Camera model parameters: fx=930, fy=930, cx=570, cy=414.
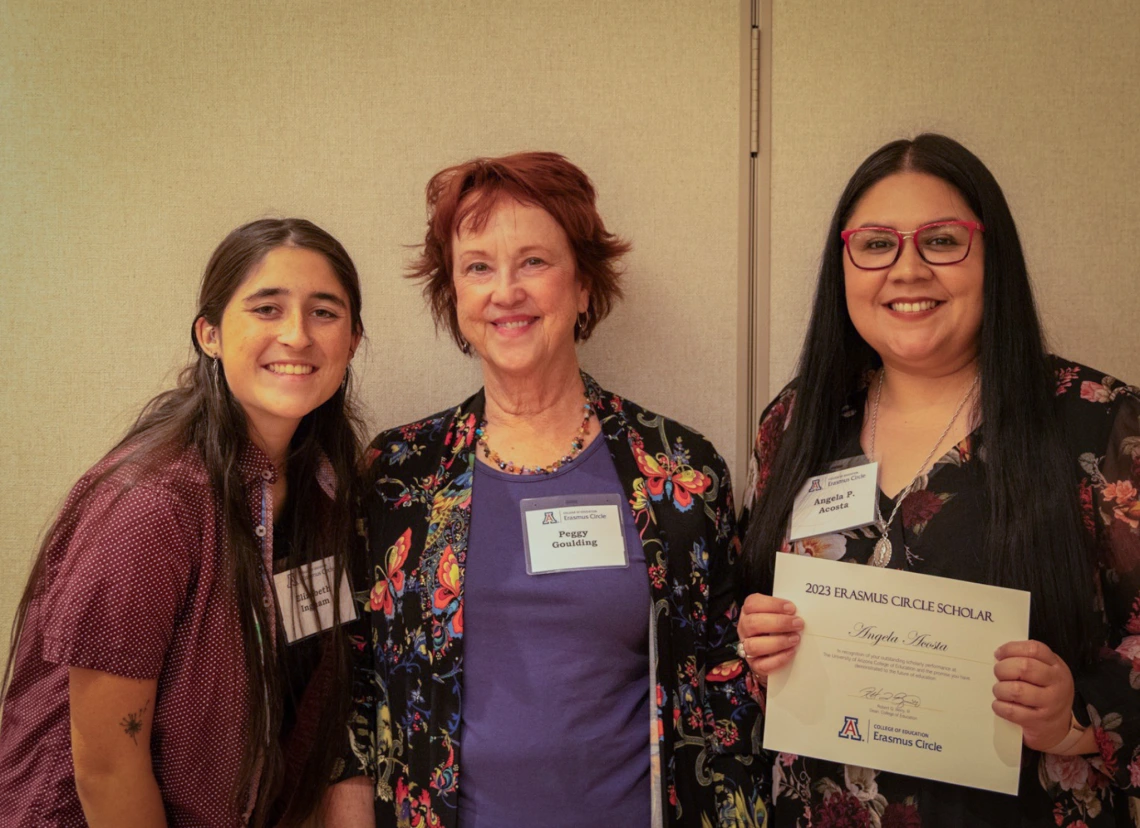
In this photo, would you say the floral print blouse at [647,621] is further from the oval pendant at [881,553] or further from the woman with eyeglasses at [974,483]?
the oval pendant at [881,553]

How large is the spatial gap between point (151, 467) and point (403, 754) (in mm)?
773

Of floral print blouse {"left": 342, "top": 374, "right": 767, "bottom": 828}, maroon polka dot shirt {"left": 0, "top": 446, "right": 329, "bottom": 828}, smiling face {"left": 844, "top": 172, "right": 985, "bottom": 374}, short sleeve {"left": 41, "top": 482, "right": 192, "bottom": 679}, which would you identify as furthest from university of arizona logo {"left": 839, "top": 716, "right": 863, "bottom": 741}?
short sleeve {"left": 41, "top": 482, "right": 192, "bottom": 679}

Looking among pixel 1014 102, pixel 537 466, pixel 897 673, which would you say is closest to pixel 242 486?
pixel 537 466

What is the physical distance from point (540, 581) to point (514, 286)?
0.61 meters

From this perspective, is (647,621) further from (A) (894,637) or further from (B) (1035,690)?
(B) (1035,690)

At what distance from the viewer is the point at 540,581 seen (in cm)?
188

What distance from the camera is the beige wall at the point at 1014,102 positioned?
7.97ft

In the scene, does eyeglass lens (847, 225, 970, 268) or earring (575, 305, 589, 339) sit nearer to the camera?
eyeglass lens (847, 225, 970, 268)

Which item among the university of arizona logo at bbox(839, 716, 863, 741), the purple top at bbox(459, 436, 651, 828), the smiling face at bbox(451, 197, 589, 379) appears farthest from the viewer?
the smiling face at bbox(451, 197, 589, 379)

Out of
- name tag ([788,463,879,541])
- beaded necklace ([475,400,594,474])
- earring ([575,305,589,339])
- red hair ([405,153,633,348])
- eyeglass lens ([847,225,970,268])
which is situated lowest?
name tag ([788,463,879,541])

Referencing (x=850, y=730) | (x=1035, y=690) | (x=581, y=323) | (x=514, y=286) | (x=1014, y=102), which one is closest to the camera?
(x=1035, y=690)

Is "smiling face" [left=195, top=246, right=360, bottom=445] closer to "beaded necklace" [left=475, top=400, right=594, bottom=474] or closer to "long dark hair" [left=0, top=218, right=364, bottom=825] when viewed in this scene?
"long dark hair" [left=0, top=218, right=364, bottom=825]

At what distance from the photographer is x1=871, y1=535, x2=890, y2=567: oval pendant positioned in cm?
175

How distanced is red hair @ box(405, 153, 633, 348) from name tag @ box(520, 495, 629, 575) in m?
0.51
